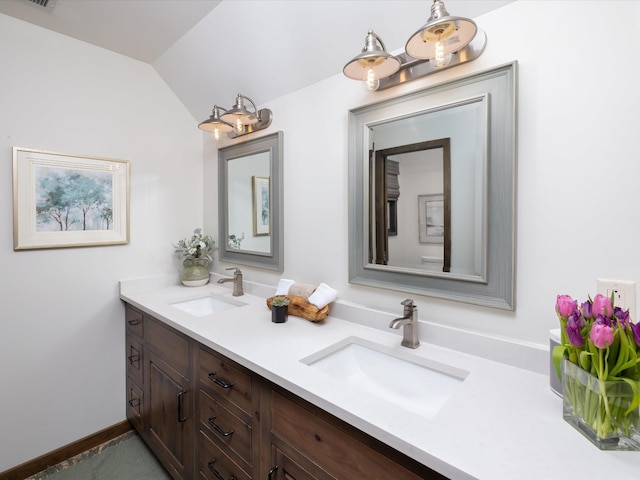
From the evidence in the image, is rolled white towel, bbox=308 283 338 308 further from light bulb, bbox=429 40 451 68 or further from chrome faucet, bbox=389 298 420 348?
light bulb, bbox=429 40 451 68

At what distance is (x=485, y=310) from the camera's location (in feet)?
3.65

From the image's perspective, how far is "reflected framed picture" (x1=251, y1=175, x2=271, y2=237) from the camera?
1.92 meters

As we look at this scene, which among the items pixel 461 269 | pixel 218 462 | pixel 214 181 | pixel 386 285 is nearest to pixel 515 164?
pixel 461 269

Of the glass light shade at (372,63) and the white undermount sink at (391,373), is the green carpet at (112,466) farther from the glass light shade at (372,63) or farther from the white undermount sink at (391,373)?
the glass light shade at (372,63)

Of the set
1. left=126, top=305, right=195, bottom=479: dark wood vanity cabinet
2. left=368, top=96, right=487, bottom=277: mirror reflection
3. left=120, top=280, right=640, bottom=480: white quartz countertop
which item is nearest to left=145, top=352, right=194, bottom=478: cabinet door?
left=126, top=305, right=195, bottom=479: dark wood vanity cabinet

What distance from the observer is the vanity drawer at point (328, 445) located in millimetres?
744

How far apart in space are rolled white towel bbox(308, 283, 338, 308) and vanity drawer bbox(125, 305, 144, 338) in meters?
1.10

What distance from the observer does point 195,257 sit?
2.28 m

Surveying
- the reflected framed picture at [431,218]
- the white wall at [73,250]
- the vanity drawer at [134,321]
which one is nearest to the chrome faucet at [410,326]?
the reflected framed picture at [431,218]

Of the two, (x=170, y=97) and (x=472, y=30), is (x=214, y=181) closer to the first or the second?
(x=170, y=97)

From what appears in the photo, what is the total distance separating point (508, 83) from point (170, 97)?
2.17m

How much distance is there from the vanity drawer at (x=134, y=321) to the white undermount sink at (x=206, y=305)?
0.22 metres

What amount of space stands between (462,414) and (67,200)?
88.5 inches

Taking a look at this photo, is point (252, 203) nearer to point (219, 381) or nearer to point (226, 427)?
point (219, 381)
